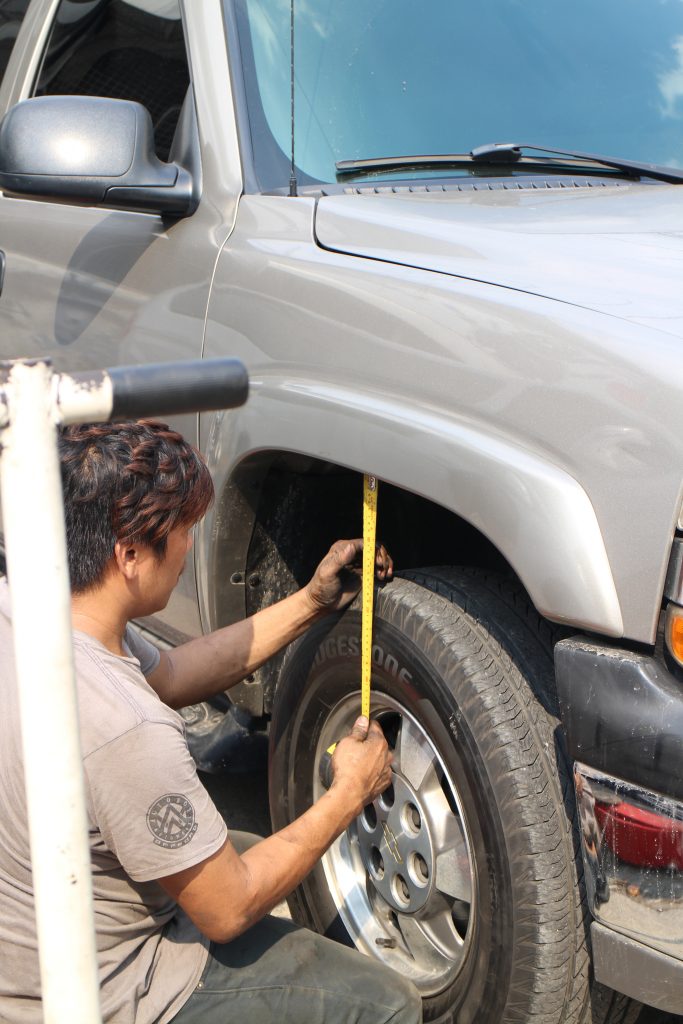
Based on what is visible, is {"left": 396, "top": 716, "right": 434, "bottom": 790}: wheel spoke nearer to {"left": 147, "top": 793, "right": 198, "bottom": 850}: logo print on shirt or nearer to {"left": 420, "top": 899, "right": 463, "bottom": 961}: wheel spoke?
{"left": 420, "top": 899, "right": 463, "bottom": 961}: wheel spoke

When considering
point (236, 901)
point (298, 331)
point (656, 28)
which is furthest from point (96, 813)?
point (656, 28)

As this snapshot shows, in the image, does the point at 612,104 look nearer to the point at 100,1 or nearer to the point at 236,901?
the point at 100,1

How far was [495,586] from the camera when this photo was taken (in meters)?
1.99

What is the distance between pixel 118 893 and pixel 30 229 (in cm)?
180

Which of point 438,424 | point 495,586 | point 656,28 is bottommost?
point 495,586

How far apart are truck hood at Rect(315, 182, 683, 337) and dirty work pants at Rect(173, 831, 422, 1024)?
119cm

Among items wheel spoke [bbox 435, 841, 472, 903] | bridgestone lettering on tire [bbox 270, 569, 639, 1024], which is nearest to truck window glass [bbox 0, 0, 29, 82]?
bridgestone lettering on tire [bbox 270, 569, 639, 1024]

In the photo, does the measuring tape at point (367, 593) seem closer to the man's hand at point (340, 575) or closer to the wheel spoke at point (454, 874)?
the man's hand at point (340, 575)

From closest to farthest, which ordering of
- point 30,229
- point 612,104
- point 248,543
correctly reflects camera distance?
point 248,543, point 612,104, point 30,229

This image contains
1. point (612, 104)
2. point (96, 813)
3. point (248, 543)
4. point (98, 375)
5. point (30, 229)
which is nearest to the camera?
point (98, 375)

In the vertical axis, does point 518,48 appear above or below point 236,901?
above

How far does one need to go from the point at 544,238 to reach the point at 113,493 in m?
0.83

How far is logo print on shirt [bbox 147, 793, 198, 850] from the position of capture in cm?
163

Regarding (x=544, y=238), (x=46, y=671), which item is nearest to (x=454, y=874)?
(x=544, y=238)
